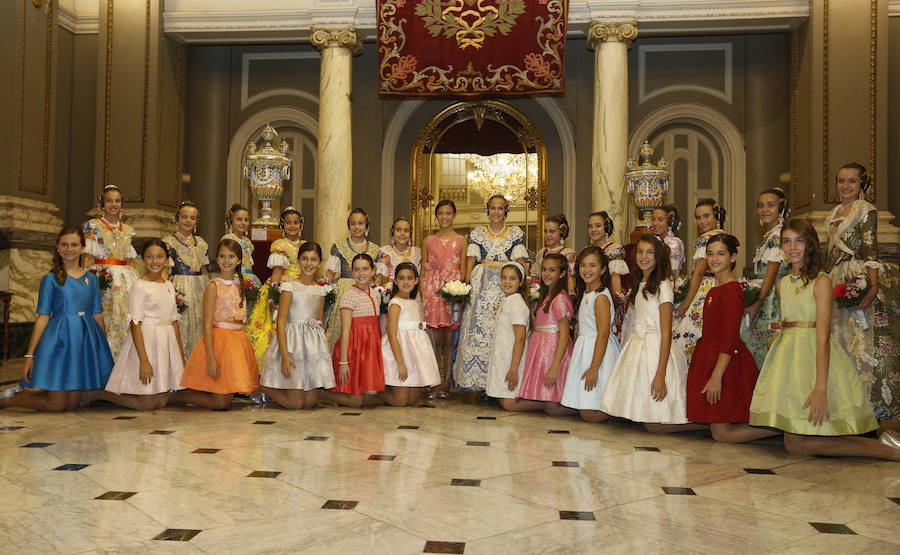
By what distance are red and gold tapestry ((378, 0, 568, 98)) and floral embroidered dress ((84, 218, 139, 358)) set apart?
13.2 feet

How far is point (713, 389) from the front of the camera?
4.17 meters

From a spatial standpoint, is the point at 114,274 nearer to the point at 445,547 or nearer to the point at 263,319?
the point at 263,319

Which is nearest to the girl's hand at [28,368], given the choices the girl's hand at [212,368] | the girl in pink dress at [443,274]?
the girl's hand at [212,368]

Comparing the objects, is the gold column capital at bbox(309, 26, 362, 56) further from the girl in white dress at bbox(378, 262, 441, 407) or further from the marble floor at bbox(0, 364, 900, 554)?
the marble floor at bbox(0, 364, 900, 554)

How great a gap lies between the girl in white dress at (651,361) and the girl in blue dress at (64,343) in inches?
132

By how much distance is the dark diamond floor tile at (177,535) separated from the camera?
8.00 ft

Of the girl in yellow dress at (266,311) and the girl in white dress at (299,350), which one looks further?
the girl in yellow dress at (266,311)

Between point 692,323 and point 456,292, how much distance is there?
172cm

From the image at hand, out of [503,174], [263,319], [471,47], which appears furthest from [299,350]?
[503,174]

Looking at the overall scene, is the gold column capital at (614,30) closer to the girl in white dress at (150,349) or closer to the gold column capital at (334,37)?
the gold column capital at (334,37)

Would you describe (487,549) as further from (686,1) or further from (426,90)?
(686,1)

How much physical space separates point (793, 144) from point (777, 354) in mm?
6164

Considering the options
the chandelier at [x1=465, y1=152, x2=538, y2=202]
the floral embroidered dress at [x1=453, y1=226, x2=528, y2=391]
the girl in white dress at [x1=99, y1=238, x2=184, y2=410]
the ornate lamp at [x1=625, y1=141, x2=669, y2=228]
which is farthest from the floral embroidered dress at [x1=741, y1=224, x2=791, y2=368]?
the chandelier at [x1=465, y1=152, x2=538, y2=202]

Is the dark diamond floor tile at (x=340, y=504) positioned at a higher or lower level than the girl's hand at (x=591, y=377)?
lower
